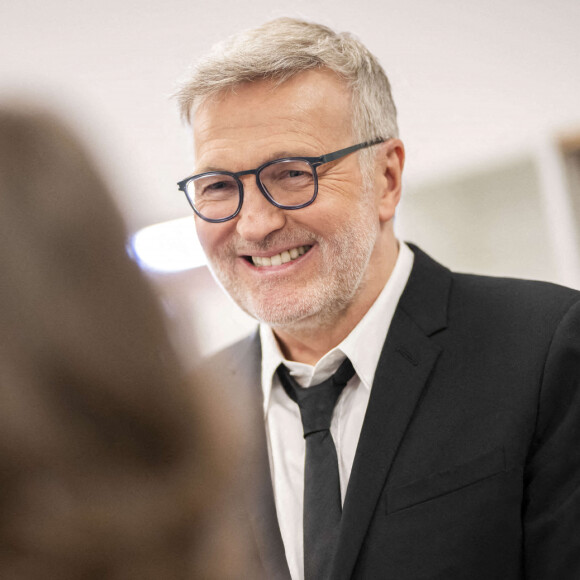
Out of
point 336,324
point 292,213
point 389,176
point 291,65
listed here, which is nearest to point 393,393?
point 336,324

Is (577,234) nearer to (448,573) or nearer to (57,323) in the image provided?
(448,573)

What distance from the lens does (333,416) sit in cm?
115

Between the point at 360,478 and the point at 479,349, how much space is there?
33 centimetres

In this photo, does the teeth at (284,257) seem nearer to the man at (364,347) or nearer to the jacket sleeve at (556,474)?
the man at (364,347)

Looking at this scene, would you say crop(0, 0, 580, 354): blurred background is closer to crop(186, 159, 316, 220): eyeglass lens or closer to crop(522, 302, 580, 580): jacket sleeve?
crop(186, 159, 316, 220): eyeglass lens

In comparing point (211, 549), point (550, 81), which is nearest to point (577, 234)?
point (550, 81)

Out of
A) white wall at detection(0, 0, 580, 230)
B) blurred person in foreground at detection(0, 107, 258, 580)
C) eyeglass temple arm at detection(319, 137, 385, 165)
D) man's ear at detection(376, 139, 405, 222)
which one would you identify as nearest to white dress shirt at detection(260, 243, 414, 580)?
man's ear at detection(376, 139, 405, 222)

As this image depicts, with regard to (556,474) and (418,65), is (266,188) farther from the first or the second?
(418,65)

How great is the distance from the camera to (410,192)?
274cm

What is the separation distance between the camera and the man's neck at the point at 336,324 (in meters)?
1.26

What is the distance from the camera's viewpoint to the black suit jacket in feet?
3.09

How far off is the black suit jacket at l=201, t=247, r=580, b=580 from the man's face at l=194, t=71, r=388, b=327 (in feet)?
0.65

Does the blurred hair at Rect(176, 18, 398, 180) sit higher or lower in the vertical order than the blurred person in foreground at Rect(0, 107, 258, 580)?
higher

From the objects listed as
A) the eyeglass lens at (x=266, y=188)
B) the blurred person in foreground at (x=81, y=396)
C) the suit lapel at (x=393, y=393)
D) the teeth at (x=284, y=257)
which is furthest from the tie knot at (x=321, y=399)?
the blurred person in foreground at (x=81, y=396)
